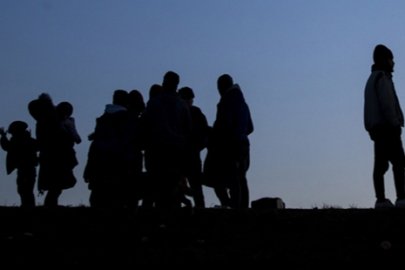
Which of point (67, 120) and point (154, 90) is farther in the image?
point (67, 120)

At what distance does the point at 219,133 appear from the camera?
1082 centimetres

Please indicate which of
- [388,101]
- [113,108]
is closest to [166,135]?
[113,108]

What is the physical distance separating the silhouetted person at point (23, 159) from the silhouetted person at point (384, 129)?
4.68 meters

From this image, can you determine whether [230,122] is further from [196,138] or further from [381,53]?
[381,53]

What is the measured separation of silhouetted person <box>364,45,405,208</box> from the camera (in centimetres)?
1024

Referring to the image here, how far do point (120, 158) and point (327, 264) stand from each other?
3.36 m

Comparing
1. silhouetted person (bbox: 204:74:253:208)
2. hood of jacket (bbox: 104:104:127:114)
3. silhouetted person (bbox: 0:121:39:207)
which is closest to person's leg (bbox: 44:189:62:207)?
silhouetted person (bbox: 0:121:39:207)

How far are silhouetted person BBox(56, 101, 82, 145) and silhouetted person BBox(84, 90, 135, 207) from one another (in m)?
1.49

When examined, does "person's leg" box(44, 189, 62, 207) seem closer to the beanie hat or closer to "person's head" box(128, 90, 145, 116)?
"person's head" box(128, 90, 145, 116)

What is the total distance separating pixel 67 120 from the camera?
11.3 meters

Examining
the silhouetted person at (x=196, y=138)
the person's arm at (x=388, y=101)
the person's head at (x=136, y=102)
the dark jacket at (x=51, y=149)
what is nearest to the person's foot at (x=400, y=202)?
the person's arm at (x=388, y=101)

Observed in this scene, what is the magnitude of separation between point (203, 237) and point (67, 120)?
3.98m

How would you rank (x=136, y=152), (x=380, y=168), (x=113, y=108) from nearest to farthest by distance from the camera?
(x=113, y=108) → (x=136, y=152) → (x=380, y=168)

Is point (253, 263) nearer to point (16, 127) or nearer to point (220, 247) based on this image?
point (220, 247)
